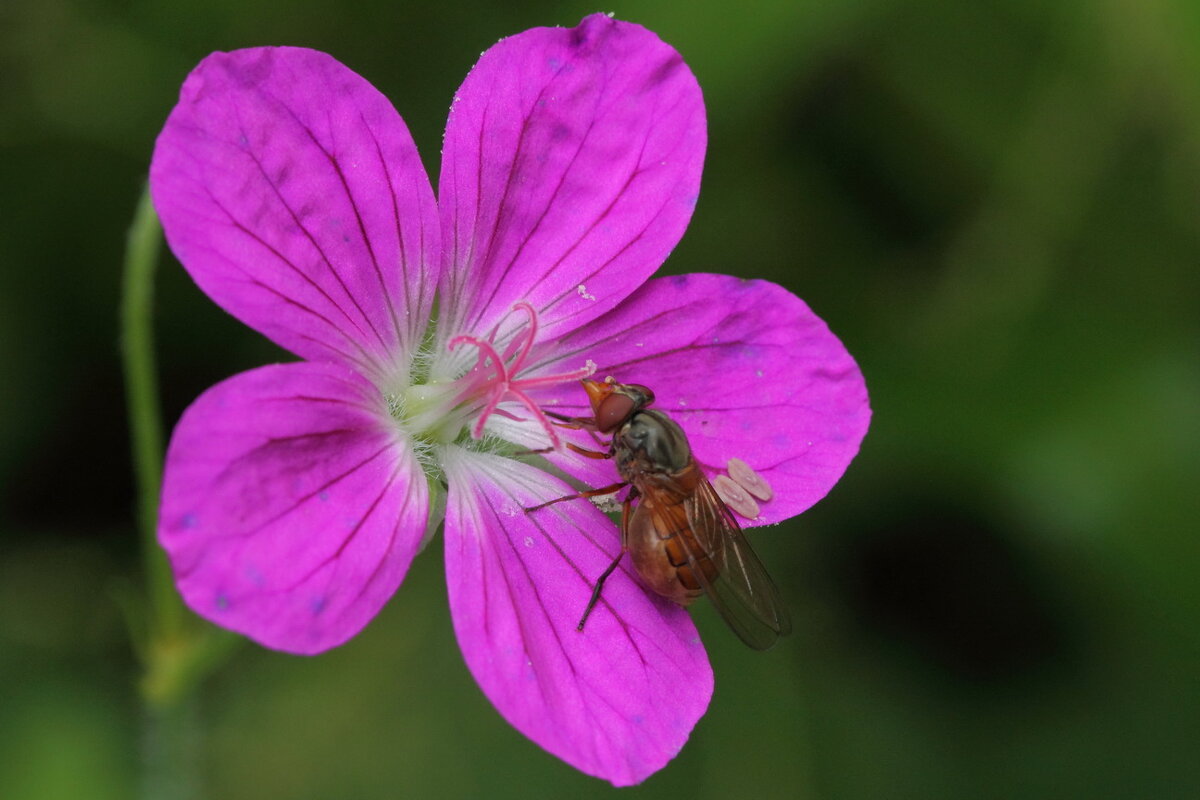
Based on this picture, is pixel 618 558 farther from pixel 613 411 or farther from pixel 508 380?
pixel 508 380

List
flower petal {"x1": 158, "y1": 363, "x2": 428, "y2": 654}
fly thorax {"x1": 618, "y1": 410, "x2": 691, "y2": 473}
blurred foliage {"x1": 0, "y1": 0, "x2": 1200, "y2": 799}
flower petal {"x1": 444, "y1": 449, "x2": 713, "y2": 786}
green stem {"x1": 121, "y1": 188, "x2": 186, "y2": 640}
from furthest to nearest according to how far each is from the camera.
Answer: blurred foliage {"x1": 0, "y1": 0, "x2": 1200, "y2": 799}, green stem {"x1": 121, "y1": 188, "x2": 186, "y2": 640}, fly thorax {"x1": 618, "y1": 410, "x2": 691, "y2": 473}, flower petal {"x1": 444, "y1": 449, "x2": 713, "y2": 786}, flower petal {"x1": 158, "y1": 363, "x2": 428, "y2": 654}

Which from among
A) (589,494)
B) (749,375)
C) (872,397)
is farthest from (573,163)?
(872,397)

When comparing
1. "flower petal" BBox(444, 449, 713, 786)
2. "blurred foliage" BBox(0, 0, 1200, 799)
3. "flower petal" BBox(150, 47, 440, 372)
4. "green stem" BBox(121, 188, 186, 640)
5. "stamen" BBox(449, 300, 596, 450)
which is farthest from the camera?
"blurred foliage" BBox(0, 0, 1200, 799)

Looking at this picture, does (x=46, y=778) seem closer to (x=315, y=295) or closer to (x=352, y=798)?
(x=352, y=798)

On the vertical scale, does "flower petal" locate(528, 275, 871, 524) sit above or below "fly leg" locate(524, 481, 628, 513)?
above

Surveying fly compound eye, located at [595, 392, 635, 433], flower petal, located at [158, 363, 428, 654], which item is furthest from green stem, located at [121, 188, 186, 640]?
fly compound eye, located at [595, 392, 635, 433]

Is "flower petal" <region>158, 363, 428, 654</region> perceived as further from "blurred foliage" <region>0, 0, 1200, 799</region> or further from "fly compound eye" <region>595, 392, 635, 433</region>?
"blurred foliage" <region>0, 0, 1200, 799</region>

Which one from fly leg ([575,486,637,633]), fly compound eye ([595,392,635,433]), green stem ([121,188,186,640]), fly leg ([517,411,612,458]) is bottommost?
green stem ([121,188,186,640])
